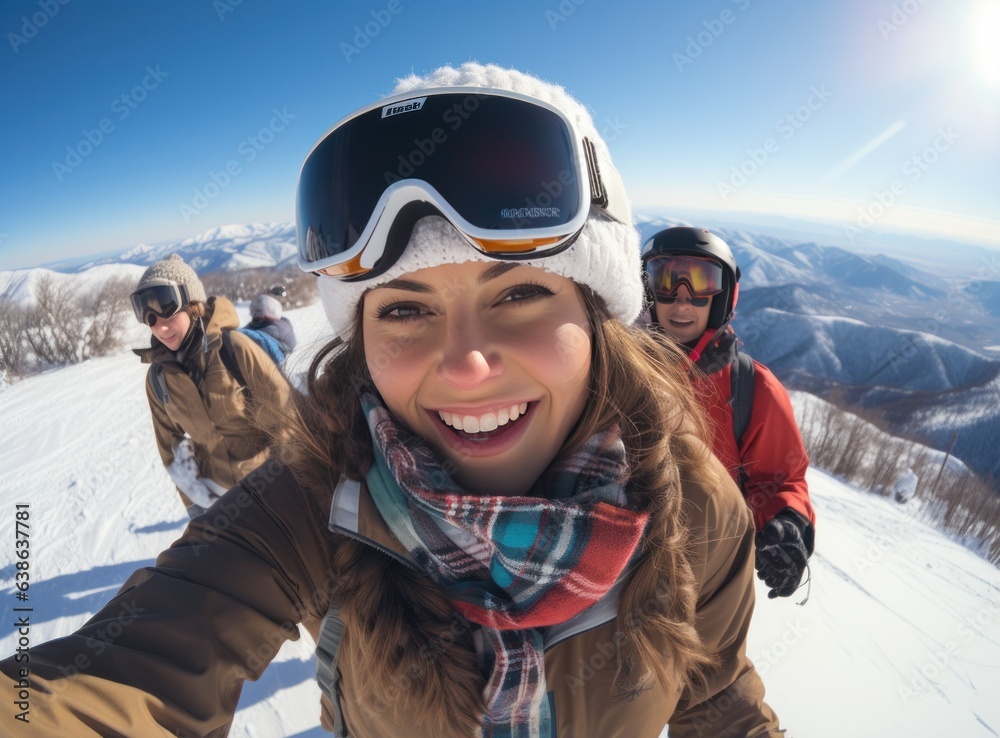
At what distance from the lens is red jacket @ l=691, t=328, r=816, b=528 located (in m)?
2.47

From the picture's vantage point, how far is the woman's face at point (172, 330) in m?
3.40

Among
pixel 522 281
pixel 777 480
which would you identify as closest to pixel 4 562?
pixel 522 281

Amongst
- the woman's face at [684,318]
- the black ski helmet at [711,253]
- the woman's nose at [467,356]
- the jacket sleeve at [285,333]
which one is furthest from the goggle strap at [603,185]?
the jacket sleeve at [285,333]

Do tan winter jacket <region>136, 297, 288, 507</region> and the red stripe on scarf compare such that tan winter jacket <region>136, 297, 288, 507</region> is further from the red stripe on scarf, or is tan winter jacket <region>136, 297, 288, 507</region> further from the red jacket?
the red jacket

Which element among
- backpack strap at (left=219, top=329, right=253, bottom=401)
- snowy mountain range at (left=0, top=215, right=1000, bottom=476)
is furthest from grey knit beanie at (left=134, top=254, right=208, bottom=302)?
snowy mountain range at (left=0, top=215, right=1000, bottom=476)

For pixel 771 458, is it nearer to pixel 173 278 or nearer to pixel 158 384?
pixel 158 384

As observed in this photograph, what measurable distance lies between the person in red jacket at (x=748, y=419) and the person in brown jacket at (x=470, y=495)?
984 millimetres

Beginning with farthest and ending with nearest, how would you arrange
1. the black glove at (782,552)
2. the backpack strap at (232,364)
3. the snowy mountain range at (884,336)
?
the snowy mountain range at (884,336) < the backpack strap at (232,364) < the black glove at (782,552)

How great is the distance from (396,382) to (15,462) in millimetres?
8257

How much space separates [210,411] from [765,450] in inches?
152

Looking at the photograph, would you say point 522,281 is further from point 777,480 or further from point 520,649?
point 777,480

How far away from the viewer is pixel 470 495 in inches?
45.8

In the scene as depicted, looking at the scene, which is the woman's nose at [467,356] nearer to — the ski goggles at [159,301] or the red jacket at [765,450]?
the red jacket at [765,450]

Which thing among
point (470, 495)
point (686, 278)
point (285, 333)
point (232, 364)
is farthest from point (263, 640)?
point (285, 333)
